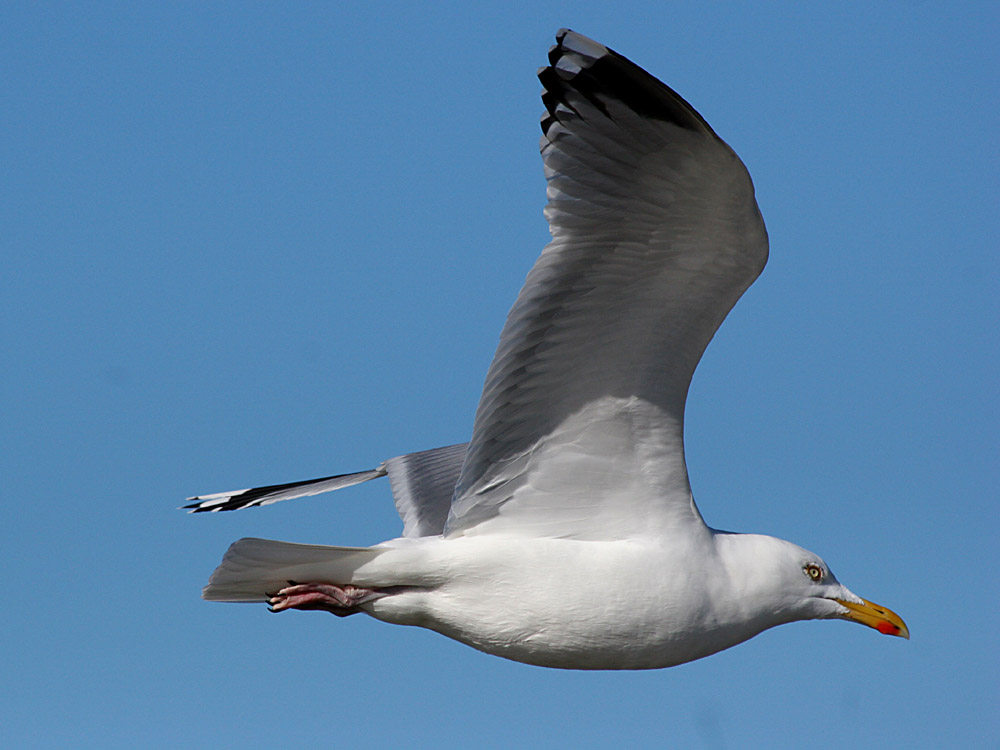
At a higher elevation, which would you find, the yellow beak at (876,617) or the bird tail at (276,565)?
the bird tail at (276,565)

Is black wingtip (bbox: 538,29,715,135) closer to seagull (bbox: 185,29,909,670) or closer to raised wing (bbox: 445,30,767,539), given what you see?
raised wing (bbox: 445,30,767,539)

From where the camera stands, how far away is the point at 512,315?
4.98m

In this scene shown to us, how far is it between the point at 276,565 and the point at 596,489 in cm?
142

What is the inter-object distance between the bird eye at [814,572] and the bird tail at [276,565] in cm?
201

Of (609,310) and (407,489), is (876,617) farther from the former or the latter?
(407,489)

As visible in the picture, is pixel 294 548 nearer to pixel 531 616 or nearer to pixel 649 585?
pixel 531 616

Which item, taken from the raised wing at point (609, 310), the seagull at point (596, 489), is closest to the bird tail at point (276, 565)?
the seagull at point (596, 489)

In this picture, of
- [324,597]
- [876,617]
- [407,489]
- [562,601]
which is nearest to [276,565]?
[324,597]

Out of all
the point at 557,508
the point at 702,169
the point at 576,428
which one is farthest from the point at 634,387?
the point at 702,169

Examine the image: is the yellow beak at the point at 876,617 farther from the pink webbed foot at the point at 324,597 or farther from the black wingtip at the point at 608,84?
the black wingtip at the point at 608,84

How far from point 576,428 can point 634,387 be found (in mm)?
331

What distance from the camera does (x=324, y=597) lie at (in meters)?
5.37

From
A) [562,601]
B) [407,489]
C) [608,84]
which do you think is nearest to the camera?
[608,84]

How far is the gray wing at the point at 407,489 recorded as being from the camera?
6.60 meters
